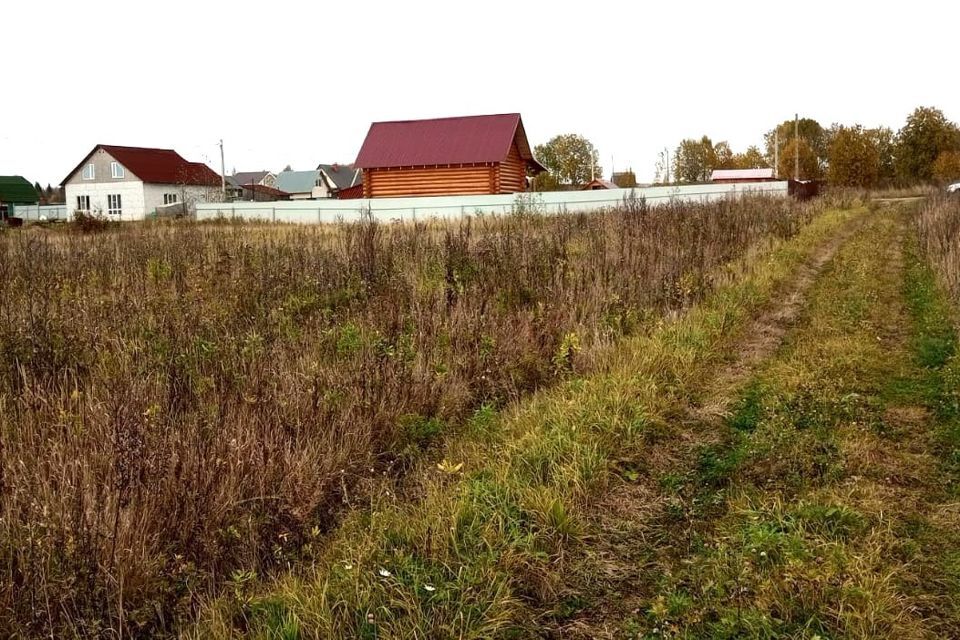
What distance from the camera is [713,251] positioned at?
10648mm

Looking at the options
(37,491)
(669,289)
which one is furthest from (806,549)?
(669,289)

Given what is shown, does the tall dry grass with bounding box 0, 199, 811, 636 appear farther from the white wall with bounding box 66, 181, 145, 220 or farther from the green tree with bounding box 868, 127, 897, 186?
the green tree with bounding box 868, 127, 897, 186

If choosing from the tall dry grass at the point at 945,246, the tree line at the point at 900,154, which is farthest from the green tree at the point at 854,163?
the tall dry grass at the point at 945,246

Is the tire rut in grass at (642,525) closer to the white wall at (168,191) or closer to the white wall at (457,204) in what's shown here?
the white wall at (457,204)

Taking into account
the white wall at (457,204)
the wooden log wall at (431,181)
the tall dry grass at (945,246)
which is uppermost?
the wooden log wall at (431,181)

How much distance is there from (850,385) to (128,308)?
6660 millimetres

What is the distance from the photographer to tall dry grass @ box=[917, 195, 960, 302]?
8906 mm

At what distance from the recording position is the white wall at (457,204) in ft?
84.9

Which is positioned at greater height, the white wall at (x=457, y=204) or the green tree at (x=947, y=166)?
the green tree at (x=947, y=166)

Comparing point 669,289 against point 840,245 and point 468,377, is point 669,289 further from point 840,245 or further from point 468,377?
point 840,245

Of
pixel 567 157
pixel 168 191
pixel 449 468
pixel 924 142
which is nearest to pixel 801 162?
pixel 924 142

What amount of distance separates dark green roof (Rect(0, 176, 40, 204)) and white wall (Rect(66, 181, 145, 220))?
52.1 feet

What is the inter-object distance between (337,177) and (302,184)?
13.7 feet

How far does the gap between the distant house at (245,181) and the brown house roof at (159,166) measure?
1.93 meters
